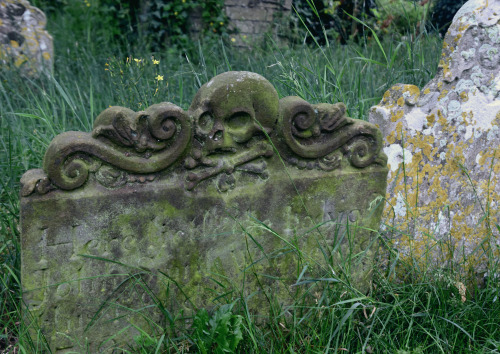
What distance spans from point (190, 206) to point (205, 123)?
0.33m

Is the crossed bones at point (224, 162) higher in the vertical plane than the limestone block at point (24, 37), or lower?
lower

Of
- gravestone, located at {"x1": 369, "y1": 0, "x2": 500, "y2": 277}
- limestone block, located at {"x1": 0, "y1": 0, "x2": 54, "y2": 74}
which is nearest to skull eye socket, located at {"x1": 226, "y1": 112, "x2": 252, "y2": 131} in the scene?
gravestone, located at {"x1": 369, "y1": 0, "x2": 500, "y2": 277}

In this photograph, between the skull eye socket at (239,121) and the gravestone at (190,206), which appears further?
the skull eye socket at (239,121)

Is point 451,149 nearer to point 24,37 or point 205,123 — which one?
point 205,123

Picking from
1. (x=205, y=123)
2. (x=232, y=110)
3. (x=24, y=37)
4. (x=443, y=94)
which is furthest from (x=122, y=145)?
(x=24, y=37)

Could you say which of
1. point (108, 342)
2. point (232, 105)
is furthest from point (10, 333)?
point (232, 105)

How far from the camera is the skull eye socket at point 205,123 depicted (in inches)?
72.9

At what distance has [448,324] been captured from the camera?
201 centimetres

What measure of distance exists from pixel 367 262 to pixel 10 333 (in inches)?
65.4

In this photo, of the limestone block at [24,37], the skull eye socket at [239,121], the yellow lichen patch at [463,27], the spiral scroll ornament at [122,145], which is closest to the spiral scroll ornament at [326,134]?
the skull eye socket at [239,121]

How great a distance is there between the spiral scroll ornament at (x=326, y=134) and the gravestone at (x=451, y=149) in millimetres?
293

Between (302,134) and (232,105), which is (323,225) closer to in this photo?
(302,134)

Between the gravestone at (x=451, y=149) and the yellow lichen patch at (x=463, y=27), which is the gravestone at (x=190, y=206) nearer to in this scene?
the gravestone at (x=451, y=149)

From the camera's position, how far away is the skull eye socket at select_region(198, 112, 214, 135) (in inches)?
72.9
